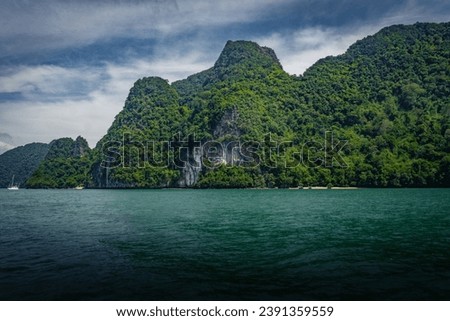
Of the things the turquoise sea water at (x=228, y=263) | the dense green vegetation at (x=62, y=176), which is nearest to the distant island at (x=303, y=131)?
the dense green vegetation at (x=62, y=176)

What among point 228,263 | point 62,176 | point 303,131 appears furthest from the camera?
point 62,176

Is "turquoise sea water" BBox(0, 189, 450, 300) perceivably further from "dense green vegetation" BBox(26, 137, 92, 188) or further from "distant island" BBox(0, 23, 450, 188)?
"dense green vegetation" BBox(26, 137, 92, 188)

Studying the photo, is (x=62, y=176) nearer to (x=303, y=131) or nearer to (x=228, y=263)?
(x=303, y=131)

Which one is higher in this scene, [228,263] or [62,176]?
[62,176]

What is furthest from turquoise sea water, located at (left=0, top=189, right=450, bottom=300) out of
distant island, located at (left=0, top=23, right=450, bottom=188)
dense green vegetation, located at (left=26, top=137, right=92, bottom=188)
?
dense green vegetation, located at (left=26, top=137, right=92, bottom=188)

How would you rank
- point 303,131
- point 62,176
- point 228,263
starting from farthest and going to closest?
1. point 62,176
2. point 303,131
3. point 228,263

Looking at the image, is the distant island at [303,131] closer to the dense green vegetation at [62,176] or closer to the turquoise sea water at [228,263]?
the dense green vegetation at [62,176]

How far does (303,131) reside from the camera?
144625mm

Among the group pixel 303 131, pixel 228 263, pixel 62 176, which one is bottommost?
pixel 228 263

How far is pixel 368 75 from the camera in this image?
580ft

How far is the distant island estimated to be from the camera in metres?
114

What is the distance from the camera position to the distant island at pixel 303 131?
114125 mm

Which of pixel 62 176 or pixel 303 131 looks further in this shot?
pixel 62 176

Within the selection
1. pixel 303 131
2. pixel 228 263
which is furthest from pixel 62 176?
pixel 228 263
